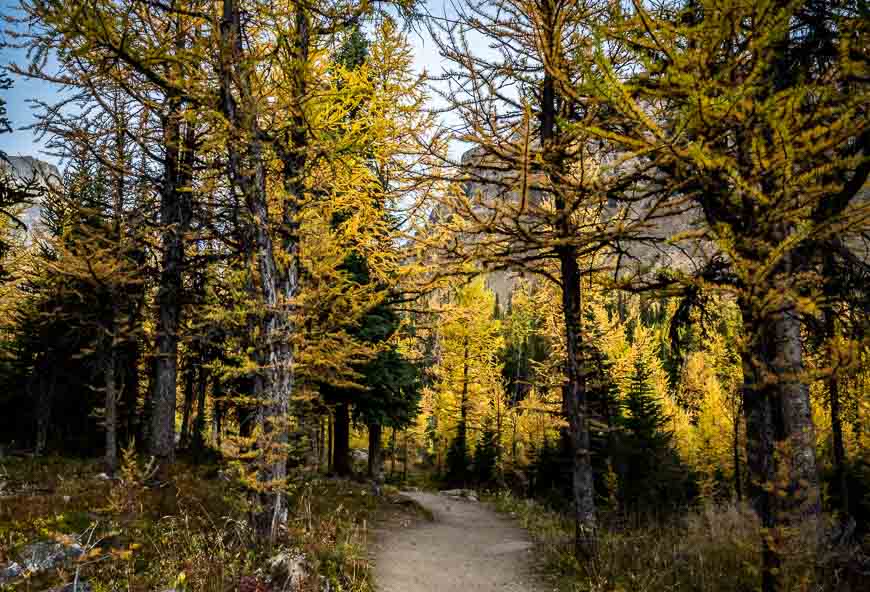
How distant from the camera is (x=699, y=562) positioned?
5.81m

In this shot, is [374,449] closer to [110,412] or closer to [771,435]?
[110,412]

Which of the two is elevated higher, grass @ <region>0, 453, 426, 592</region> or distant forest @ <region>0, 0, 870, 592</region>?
distant forest @ <region>0, 0, 870, 592</region>

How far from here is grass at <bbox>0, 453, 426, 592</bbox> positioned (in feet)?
15.3

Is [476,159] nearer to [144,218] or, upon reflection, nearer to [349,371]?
[349,371]

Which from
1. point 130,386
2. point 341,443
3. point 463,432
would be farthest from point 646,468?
point 130,386

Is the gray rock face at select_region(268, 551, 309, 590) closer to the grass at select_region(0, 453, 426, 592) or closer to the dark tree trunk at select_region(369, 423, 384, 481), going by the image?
the grass at select_region(0, 453, 426, 592)

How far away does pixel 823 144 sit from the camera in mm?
3541

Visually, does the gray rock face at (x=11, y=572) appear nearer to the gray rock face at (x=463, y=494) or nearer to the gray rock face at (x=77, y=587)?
the gray rock face at (x=77, y=587)

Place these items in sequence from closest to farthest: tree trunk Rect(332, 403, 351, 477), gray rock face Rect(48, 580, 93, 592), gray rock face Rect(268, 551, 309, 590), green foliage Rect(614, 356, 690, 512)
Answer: gray rock face Rect(48, 580, 93, 592), gray rock face Rect(268, 551, 309, 590), green foliage Rect(614, 356, 690, 512), tree trunk Rect(332, 403, 351, 477)

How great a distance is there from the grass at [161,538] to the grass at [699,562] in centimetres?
299

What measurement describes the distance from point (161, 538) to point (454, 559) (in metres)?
4.60

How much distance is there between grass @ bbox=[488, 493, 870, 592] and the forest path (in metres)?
0.60

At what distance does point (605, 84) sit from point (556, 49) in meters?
1.96

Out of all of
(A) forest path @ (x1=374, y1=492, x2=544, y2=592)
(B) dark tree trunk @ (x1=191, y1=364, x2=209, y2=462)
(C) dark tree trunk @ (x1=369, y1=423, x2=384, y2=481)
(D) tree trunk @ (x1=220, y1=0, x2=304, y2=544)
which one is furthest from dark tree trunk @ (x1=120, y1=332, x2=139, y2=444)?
(D) tree trunk @ (x1=220, y1=0, x2=304, y2=544)
